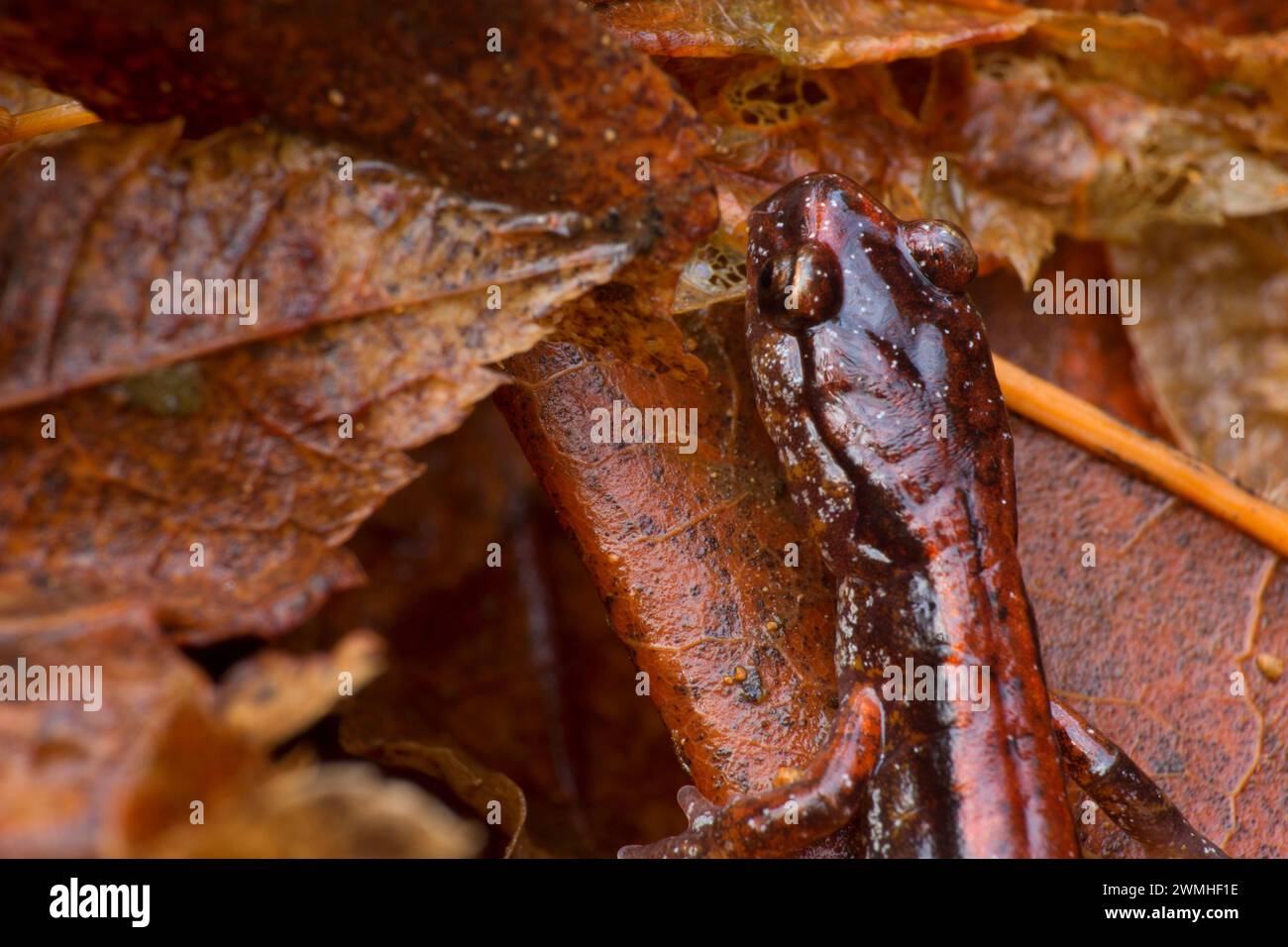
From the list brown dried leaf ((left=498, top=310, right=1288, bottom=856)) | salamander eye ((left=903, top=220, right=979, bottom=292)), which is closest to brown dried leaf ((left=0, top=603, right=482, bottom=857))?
brown dried leaf ((left=498, top=310, right=1288, bottom=856))

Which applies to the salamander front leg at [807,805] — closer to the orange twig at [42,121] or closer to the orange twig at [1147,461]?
the orange twig at [1147,461]

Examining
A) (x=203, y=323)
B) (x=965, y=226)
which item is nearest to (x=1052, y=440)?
(x=965, y=226)

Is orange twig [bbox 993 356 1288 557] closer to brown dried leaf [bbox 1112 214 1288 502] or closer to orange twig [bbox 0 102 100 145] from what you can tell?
brown dried leaf [bbox 1112 214 1288 502]

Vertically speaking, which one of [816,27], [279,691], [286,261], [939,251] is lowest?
[279,691]

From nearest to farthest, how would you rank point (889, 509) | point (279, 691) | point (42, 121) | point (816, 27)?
point (279, 691)
point (42, 121)
point (889, 509)
point (816, 27)

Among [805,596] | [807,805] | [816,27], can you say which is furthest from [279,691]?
[816,27]

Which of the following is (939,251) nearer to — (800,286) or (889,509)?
(800,286)
